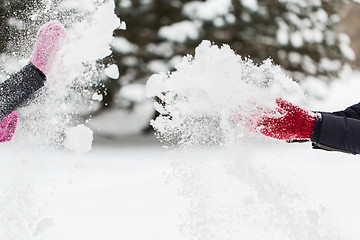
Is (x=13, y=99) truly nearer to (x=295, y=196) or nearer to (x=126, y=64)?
(x=295, y=196)

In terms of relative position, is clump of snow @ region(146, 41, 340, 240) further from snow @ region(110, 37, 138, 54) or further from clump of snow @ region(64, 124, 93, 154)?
snow @ region(110, 37, 138, 54)

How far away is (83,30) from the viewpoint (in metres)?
2.32

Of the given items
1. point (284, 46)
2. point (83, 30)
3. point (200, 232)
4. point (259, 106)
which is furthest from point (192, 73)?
point (284, 46)

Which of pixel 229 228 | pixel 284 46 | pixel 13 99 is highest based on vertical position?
pixel 13 99

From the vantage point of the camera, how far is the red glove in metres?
1.79

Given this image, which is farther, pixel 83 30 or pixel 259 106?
pixel 83 30

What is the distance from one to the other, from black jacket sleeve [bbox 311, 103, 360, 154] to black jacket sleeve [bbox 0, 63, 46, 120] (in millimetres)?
1064

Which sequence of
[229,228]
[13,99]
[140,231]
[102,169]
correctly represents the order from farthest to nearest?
[102,169] < [140,231] < [229,228] < [13,99]

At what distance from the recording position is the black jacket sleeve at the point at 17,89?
6.11ft

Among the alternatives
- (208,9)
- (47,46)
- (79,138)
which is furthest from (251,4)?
(47,46)

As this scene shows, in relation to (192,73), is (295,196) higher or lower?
lower

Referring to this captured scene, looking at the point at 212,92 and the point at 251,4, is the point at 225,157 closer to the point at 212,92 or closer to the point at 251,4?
the point at 212,92

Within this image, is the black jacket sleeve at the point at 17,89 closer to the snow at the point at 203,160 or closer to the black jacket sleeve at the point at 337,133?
the snow at the point at 203,160

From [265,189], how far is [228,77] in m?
0.55
